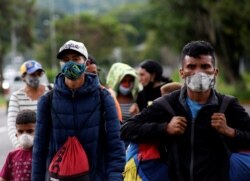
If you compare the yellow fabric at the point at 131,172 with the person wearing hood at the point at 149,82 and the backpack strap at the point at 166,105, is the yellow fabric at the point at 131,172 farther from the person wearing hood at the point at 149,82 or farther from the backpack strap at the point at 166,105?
the person wearing hood at the point at 149,82

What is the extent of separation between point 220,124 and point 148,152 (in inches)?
17.8

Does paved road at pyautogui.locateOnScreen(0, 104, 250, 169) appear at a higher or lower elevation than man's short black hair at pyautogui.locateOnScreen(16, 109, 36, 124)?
higher

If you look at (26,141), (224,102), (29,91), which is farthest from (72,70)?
A: (29,91)

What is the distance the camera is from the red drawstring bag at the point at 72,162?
4.42 m

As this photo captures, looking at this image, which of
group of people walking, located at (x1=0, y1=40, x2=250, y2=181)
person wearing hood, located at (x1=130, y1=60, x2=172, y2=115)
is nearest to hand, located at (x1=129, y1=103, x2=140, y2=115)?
person wearing hood, located at (x1=130, y1=60, x2=172, y2=115)

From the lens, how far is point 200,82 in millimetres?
3635

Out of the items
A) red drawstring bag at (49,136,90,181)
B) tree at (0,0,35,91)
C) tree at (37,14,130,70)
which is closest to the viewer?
red drawstring bag at (49,136,90,181)

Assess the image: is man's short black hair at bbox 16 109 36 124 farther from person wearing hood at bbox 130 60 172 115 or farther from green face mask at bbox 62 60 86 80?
person wearing hood at bbox 130 60 172 115

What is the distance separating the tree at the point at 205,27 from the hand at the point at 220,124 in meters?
25.3

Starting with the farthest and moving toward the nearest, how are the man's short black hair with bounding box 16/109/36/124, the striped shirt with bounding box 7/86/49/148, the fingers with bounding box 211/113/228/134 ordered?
the striped shirt with bounding box 7/86/49/148 < the man's short black hair with bounding box 16/109/36/124 < the fingers with bounding box 211/113/228/134

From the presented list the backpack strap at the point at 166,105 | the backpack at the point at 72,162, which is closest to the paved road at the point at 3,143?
the backpack at the point at 72,162

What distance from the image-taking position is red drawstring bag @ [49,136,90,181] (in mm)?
4418

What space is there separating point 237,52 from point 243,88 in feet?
6.15

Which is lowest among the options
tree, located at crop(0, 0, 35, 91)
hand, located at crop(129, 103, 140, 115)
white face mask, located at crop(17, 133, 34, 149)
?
white face mask, located at crop(17, 133, 34, 149)
